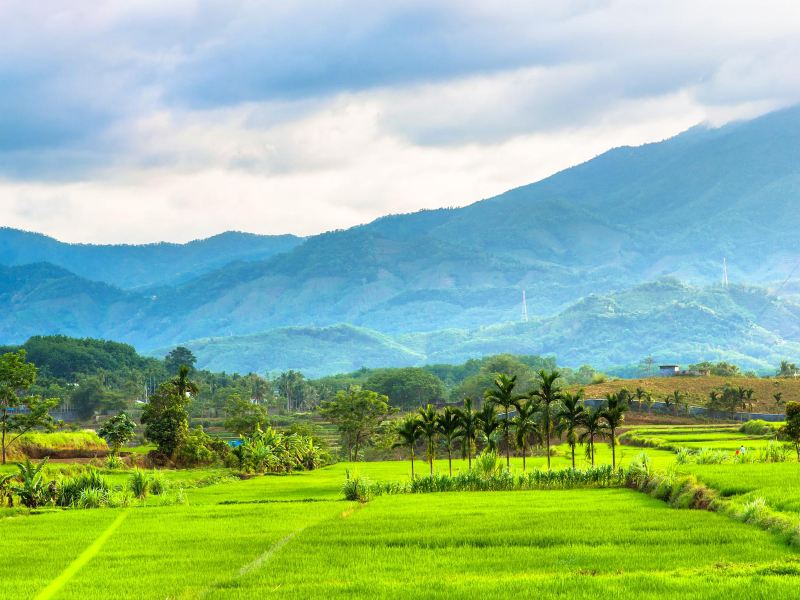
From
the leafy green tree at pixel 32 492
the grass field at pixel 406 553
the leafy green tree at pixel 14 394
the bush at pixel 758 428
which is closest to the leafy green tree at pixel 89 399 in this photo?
the leafy green tree at pixel 14 394

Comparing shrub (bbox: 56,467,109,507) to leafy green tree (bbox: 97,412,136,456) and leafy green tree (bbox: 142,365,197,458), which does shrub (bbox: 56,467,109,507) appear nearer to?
leafy green tree (bbox: 142,365,197,458)

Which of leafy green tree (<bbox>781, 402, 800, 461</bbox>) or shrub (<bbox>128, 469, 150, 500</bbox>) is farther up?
leafy green tree (<bbox>781, 402, 800, 461</bbox>)

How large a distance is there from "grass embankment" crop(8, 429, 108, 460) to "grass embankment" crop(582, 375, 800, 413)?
197 feet

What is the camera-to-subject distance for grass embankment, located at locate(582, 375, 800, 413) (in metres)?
117

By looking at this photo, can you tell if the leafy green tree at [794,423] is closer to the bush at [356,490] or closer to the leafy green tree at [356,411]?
the bush at [356,490]

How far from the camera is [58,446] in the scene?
79812 millimetres

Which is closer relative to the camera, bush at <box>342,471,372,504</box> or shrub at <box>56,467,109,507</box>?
shrub at <box>56,467,109,507</box>

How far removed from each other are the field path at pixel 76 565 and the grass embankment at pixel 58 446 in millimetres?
39572

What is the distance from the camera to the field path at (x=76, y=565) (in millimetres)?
24891

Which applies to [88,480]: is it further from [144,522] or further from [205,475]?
[205,475]

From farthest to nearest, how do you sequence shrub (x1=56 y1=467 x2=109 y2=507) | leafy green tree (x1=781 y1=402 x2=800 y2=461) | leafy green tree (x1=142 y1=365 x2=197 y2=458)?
leafy green tree (x1=142 y1=365 x2=197 y2=458), leafy green tree (x1=781 y1=402 x2=800 y2=461), shrub (x1=56 y1=467 x2=109 y2=507)

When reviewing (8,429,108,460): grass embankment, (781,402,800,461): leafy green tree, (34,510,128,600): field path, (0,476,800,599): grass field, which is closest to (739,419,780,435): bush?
(781,402,800,461): leafy green tree

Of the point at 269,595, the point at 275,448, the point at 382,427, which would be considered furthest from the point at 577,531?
the point at 382,427

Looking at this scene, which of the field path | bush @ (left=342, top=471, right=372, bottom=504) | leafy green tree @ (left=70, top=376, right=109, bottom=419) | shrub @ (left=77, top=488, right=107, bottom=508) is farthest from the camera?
leafy green tree @ (left=70, top=376, right=109, bottom=419)
